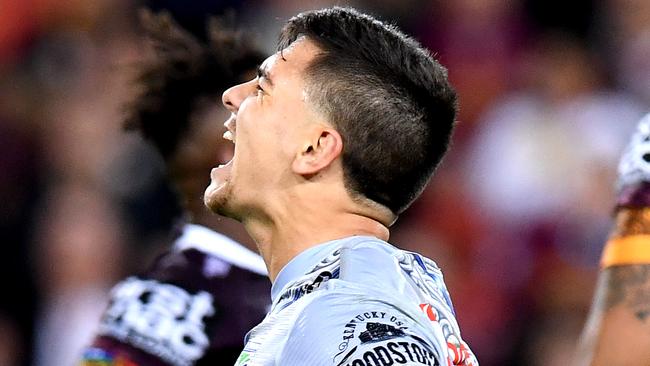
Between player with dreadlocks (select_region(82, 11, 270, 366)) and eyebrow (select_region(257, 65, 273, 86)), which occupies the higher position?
eyebrow (select_region(257, 65, 273, 86))

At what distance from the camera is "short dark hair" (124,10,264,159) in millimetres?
4070

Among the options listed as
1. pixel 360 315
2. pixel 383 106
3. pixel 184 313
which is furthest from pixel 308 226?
pixel 184 313

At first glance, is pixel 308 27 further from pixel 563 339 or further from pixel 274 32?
pixel 274 32

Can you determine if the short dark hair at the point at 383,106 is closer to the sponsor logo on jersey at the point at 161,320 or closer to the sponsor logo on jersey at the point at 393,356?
the sponsor logo on jersey at the point at 393,356

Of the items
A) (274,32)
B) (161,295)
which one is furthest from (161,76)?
(274,32)

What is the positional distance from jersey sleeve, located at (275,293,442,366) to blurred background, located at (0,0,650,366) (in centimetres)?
340

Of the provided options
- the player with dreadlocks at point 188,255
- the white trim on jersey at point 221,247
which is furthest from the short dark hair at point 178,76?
the white trim on jersey at point 221,247

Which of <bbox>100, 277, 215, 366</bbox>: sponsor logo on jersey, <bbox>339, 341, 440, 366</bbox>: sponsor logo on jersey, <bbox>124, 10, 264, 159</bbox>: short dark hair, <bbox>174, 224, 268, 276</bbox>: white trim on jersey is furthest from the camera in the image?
<bbox>124, 10, 264, 159</bbox>: short dark hair

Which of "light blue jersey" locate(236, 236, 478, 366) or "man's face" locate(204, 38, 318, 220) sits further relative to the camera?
"man's face" locate(204, 38, 318, 220)

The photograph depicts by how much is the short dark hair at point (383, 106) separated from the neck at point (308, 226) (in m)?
0.05

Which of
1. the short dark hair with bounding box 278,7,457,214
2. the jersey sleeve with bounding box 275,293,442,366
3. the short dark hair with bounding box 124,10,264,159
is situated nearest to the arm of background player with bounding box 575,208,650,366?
the short dark hair with bounding box 278,7,457,214

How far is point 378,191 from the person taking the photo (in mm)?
2428

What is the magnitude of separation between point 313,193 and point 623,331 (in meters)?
0.99

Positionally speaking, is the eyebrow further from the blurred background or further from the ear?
the blurred background
